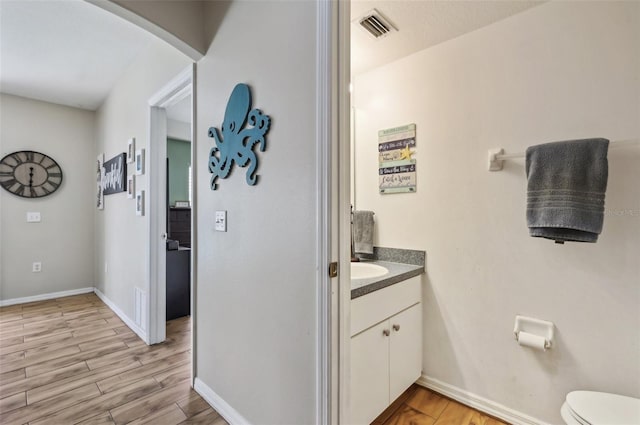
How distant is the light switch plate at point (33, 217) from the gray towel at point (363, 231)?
405cm

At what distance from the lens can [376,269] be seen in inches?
76.5

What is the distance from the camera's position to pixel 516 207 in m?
1.67

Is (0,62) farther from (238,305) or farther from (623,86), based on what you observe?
(623,86)

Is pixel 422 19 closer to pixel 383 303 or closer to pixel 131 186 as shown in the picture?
pixel 383 303

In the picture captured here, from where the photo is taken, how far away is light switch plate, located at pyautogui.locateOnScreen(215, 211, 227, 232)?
161 cm

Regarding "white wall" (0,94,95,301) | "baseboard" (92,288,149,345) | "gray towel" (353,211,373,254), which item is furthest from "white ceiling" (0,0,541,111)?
"baseboard" (92,288,149,345)

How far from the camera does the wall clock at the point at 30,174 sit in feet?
11.4

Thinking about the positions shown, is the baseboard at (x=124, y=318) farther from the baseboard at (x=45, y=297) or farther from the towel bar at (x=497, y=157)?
the towel bar at (x=497, y=157)

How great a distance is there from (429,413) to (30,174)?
487 cm

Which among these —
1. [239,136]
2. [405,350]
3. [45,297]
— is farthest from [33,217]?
[405,350]

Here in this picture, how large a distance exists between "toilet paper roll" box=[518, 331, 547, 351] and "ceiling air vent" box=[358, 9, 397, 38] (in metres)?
1.89

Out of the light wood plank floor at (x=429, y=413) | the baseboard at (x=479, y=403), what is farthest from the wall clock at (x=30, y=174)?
the baseboard at (x=479, y=403)

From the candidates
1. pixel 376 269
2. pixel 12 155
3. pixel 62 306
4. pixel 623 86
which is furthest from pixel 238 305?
pixel 12 155

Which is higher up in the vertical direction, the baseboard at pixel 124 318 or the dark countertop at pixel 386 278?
the dark countertop at pixel 386 278
